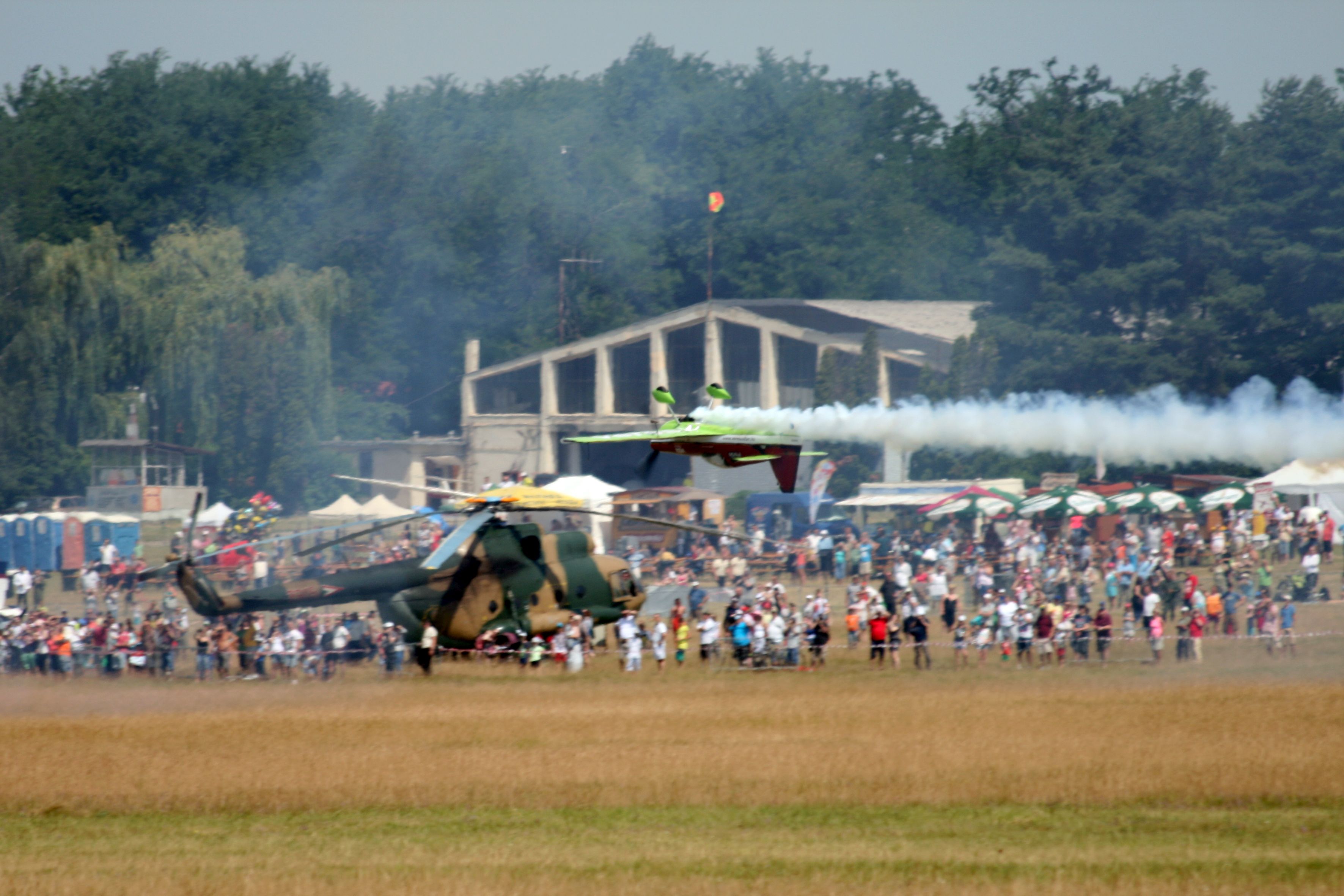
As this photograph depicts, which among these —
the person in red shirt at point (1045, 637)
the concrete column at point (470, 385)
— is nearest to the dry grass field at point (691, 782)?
the person in red shirt at point (1045, 637)

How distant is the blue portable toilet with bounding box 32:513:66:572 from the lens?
5162cm

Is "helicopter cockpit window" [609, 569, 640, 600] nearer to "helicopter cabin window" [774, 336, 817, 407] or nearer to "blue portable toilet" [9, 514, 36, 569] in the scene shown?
"blue portable toilet" [9, 514, 36, 569]

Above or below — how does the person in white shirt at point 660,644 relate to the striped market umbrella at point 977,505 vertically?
below

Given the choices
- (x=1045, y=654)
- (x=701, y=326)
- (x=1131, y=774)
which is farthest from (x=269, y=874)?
(x=701, y=326)

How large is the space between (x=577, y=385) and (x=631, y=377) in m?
3.01

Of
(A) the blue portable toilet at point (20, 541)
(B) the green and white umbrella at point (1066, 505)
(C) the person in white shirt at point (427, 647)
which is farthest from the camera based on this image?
(A) the blue portable toilet at point (20, 541)

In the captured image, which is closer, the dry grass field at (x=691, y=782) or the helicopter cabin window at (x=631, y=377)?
the dry grass field at (x=691, y=782)

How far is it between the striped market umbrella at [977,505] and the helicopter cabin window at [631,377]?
27610 millimetres

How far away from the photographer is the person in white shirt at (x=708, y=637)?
34.2m

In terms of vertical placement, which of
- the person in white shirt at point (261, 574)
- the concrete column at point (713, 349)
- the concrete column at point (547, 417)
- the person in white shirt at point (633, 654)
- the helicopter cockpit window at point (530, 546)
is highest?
the concrete column at point (713, 349)

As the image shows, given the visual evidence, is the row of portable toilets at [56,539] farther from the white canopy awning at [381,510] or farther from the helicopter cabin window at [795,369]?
the helicopter cabin window at [795,369]

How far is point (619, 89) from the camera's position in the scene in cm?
14138

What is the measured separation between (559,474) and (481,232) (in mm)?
30883

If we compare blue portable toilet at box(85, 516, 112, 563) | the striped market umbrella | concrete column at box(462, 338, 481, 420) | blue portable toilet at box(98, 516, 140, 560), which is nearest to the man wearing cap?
the striped market umbrella
